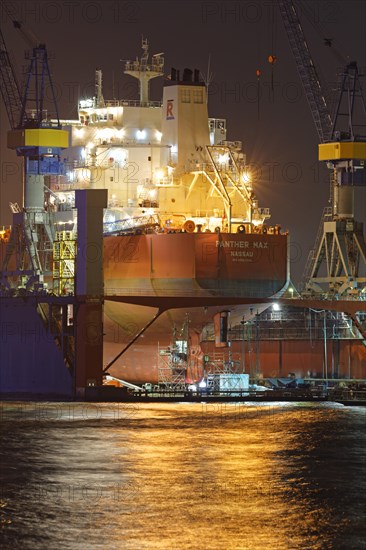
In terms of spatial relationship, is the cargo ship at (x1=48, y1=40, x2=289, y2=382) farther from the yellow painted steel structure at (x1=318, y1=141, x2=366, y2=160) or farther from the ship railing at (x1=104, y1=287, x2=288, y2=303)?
the yellow painted steel structure at (x1=318, y1=141, x2=366, y2=160)

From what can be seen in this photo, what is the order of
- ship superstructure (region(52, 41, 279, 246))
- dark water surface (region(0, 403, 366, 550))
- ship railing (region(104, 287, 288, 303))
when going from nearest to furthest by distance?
dark water surface (region(0, 403, 366, 550)), ship railing (region(104, 287, 288, 303)), ship superstructure (region(52, 41, 279, 246))

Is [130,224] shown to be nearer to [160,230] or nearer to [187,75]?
[160,230]

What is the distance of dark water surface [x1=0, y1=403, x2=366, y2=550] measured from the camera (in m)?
44.8

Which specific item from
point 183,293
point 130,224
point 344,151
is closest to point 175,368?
point 183,293

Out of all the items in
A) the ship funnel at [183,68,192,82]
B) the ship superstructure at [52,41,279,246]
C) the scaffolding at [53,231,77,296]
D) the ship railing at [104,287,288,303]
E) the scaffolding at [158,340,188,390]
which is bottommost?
the scaffolding at [158,340,188,390]

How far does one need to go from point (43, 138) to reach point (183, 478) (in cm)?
4154

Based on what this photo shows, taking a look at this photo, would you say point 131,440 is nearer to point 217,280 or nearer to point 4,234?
point 217,280

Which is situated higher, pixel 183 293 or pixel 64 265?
pixel 64 265

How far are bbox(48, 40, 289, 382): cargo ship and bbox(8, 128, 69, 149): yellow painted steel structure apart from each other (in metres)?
3.28

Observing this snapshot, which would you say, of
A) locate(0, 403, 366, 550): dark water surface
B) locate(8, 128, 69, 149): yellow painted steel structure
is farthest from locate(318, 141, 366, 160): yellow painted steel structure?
locate(0, 403, 366, 550): dark water surface

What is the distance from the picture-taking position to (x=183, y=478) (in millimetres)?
54250

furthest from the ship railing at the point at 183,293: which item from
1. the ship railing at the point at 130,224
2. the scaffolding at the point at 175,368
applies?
the ship railing at the point at 130,224

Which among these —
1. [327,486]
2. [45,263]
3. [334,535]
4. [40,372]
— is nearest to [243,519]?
[334,535]

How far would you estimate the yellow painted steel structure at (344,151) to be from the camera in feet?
326
